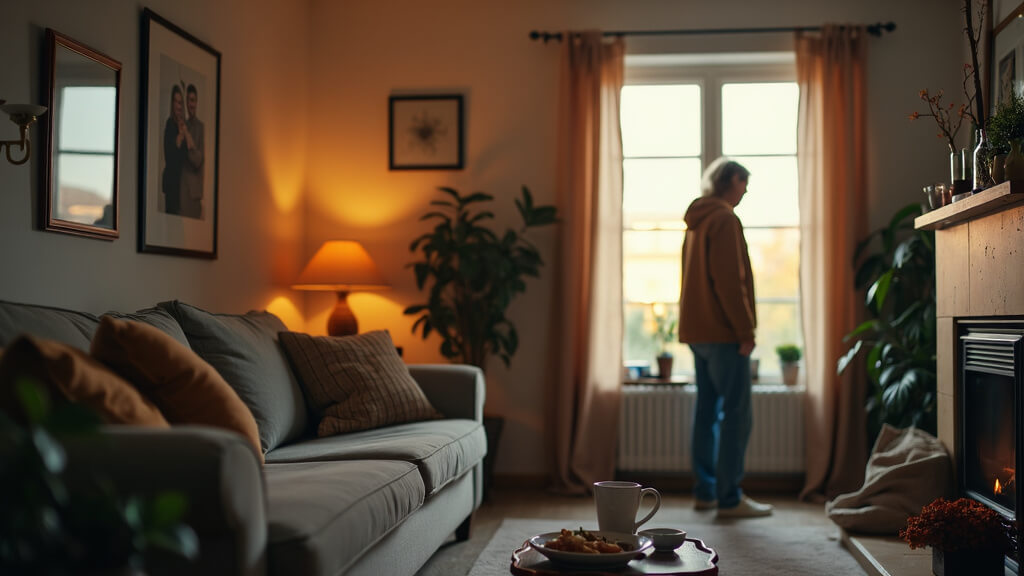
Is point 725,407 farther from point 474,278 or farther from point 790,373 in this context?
point 474,278

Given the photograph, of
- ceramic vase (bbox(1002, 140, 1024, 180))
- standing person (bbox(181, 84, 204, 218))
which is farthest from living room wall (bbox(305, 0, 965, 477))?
ceramic vase (bbox(1002, 140, 1024, 180))

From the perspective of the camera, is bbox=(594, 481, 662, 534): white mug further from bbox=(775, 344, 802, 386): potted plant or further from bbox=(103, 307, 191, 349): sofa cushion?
bbox=(775, 344, 802, 386): potted plant

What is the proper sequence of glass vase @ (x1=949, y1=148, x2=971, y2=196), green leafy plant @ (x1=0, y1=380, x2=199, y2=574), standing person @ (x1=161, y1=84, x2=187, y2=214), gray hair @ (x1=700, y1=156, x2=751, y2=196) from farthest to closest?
gray hair @ (x1=700, y1=156, x2=751, y2=196) < standing person @ (x1=161, y1=84, x2=187, y2=214) < glass vase @ (x1=949, y1=148, x2=971, y2=196) < green leafy plant @ (x1=0, y1=380, x2=199, y2=574)

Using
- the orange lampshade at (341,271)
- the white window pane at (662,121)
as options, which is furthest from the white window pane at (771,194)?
the orange lampshade at (341,271)

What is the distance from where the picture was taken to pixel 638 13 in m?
4.71

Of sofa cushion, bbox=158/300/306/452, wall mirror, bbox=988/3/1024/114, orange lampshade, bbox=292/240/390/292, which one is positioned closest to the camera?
sofa cushion, bbox=158/300/306/452

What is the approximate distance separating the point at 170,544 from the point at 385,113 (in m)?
4.03

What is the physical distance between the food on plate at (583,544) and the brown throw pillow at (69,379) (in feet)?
2.75

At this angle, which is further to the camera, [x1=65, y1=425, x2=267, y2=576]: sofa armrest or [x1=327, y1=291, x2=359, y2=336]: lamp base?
[x1=327, y1=291, x2=359, y2=336]: lamp base

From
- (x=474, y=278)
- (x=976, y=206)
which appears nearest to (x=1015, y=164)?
(x=976, y=206)

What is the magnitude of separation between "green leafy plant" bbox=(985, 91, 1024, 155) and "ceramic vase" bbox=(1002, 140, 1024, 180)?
0.13 feet

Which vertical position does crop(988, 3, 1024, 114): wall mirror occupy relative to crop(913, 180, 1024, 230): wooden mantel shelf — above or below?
above

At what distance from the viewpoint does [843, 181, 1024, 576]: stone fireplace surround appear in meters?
2.59

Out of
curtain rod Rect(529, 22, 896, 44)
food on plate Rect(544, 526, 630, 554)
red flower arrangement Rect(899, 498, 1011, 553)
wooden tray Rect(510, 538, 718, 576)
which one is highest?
curtain rod Rect(529, 22, 896, 44)
